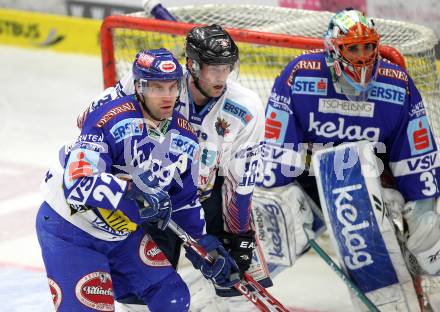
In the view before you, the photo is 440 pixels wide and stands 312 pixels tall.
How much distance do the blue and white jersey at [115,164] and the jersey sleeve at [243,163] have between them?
0.27 m

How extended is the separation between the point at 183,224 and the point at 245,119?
0.43 meters

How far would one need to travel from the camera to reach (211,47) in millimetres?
3553

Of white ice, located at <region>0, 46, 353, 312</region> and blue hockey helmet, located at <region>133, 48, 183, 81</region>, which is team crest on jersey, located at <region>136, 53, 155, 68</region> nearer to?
blue hockey helmet, located at <region>133, 48, 183, 81</region>

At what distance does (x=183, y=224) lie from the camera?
12.0 ft

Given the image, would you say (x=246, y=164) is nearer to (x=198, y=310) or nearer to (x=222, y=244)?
(x=222, y=244)

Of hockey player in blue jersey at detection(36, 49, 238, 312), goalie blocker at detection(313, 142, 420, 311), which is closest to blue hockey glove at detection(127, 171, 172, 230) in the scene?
hockey player in blue jersey at detection(36, 49, 238, 312)

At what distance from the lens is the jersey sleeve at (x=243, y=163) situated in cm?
372

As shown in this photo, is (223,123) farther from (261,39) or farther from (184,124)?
(261,39)

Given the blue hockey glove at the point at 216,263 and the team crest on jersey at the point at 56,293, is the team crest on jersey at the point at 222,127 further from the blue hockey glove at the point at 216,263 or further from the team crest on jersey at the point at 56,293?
the team crest on jersey at the point at 56,293

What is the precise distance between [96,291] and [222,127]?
0.79m

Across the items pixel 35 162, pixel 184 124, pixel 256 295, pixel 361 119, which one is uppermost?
pixel 184 124

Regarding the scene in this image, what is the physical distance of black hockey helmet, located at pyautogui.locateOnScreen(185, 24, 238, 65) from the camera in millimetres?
3537

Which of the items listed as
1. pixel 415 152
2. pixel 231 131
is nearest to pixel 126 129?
pixel 231 131

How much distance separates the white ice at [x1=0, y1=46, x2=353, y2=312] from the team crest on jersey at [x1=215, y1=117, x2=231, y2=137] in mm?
929
